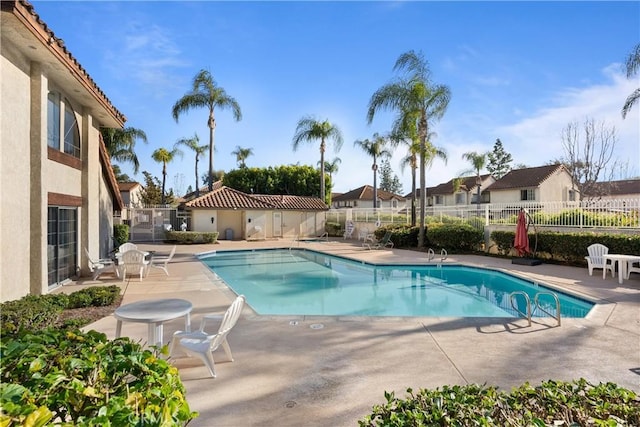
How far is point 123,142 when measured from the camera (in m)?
29.0

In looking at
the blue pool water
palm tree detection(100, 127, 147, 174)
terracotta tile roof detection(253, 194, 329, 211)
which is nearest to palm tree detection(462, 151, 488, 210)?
terracotta tile roof detection(253, 194, 329, 211)

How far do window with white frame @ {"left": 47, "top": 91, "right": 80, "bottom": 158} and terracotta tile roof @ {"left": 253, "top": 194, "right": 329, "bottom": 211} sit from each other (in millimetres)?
19141

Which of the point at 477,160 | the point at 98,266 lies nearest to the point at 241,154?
the point at 477,160

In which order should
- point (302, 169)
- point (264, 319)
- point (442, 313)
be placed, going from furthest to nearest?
point (302, 169) < point (442, 313) < point (264, 319)

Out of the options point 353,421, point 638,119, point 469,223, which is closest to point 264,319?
point 353,421

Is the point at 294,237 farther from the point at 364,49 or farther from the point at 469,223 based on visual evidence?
the point at 364,49

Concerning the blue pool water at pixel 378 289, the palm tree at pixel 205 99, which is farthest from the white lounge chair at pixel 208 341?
the palm tree at pixel 205 99

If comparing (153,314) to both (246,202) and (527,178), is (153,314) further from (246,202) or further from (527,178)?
(527,178)

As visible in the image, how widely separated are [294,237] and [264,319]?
77.3 ft

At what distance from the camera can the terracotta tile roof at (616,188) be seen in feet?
108

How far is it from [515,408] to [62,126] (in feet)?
39.0

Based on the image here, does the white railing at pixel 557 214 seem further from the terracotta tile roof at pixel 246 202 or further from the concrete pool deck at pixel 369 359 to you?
the terracotta tile roof at pixel 246 202

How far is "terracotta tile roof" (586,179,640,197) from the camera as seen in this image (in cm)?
3284

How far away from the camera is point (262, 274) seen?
15.1 m
